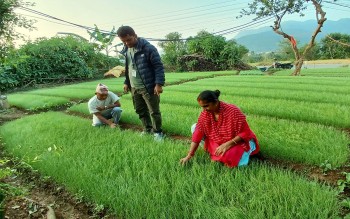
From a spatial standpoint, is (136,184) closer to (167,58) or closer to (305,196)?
(305,196)

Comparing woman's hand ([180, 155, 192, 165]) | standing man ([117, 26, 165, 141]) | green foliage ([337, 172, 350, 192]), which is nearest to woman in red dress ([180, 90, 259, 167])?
woman's hand ([180, 155, 192, 165])

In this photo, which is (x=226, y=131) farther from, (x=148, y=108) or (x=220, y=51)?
(x=220, y=51)

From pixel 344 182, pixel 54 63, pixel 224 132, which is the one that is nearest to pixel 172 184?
pixel 224 132

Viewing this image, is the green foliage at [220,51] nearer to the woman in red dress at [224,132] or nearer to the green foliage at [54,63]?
the green foliage at [54,63]

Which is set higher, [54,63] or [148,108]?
[54,63]

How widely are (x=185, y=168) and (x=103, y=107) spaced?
308 centimetres

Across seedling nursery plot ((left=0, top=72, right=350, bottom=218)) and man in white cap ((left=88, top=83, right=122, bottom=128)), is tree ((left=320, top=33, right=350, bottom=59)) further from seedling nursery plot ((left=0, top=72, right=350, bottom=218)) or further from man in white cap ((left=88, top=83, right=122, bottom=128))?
man in white cap ((left=88, top=83, right=122, bottom=128))

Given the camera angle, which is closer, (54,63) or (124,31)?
(124,31)

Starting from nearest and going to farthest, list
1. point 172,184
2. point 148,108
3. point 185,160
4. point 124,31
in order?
point 172,184 → point 185,160 → point 124,31 → point 148,108

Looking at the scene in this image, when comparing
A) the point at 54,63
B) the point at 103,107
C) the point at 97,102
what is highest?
the point at 54,63

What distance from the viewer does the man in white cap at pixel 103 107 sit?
5.69 m

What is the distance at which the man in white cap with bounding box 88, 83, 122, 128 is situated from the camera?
18.7 feet

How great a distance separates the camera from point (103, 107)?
5.89 m

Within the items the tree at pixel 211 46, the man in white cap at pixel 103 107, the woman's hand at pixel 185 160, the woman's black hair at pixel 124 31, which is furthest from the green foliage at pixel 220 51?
the woman's hand at pixel 185 160
